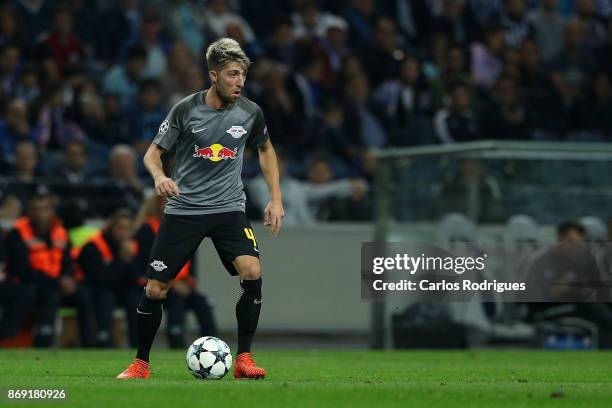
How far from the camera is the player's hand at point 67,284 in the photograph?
17.1m

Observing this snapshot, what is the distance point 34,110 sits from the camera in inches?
756

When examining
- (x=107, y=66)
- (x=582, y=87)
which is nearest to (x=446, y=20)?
(x=582, y=87)

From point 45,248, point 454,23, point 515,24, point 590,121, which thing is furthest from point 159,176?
point 515,24

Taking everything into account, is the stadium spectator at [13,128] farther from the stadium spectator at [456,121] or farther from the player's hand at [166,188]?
the player's hand at [166,188]

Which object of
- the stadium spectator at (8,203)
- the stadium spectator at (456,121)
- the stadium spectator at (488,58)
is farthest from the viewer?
the stadium spectator at (488,58)

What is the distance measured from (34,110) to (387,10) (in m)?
7.79

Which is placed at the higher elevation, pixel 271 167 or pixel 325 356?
pixel 271 167

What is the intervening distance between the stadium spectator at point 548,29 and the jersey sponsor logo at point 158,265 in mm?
16740

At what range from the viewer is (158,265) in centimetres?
940

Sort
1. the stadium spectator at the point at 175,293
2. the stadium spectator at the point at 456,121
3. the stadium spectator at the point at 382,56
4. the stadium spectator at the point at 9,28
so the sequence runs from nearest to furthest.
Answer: the stadium spectator at the point at 175,293 → the stadium spectator at the point at 9,28 → the stadium spectator at the point at 456,121 → the stadium spectator at the point at 382,56

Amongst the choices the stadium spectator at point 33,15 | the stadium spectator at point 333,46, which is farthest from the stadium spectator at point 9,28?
the stadium spectator at point 333,46

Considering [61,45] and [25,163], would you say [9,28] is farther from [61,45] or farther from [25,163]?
[25,163]

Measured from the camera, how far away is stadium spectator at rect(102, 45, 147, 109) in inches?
800

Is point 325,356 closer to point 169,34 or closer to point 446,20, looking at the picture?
point 169,34
